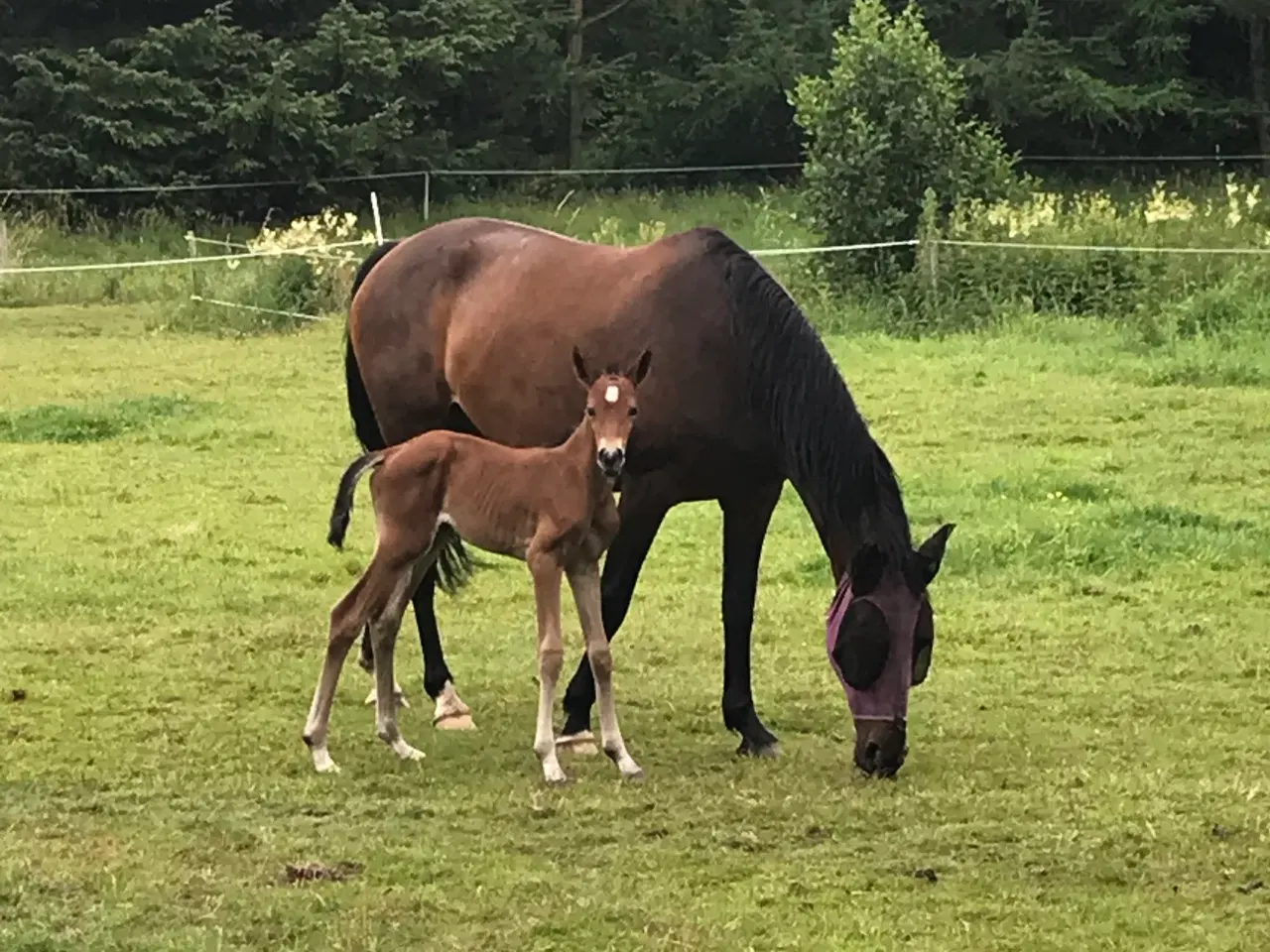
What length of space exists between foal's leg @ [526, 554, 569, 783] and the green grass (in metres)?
0.11

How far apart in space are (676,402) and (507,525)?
704 mm

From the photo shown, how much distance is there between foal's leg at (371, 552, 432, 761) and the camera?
18.6ft

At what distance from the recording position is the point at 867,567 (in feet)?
17.4

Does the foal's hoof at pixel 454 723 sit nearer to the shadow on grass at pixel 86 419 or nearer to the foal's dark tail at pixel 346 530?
the foal's dark tail at pixel 346 530

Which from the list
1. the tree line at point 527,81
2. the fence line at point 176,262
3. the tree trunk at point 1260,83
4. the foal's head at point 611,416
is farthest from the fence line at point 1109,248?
the tree trunk at point 1260,83

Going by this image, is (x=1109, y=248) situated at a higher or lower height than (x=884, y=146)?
lower

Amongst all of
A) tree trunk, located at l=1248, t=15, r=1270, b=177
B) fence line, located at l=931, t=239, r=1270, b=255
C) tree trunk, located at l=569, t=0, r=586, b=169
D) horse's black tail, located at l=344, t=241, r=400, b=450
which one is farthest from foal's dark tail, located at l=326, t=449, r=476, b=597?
tree trunk, located at l=569, t=0, r=586, b=169

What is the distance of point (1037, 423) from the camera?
37.7 ft

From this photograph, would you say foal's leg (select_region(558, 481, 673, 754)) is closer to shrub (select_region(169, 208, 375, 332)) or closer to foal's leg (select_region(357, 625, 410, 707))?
foal's leg (select_region(357, 625, 410, 707))

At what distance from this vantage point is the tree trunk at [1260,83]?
2995 cm

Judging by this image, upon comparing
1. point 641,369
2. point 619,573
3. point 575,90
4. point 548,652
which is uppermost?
point 575,90

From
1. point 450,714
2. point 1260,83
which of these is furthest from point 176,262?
point 1260,83

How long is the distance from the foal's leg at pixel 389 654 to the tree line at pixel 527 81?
71.0 ft

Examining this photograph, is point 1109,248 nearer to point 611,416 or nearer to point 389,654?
point 389,654
